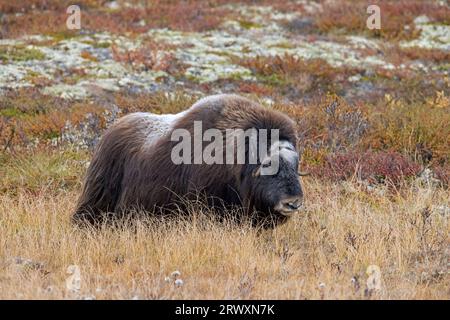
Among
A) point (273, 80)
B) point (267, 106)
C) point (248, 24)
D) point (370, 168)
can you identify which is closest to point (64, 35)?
point (248, 24)

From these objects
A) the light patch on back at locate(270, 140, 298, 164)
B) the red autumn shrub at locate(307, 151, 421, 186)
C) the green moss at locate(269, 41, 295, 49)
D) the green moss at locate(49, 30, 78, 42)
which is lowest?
the red autumn shrub at locate(307, 151, 421, 186)

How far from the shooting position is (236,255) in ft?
17.5

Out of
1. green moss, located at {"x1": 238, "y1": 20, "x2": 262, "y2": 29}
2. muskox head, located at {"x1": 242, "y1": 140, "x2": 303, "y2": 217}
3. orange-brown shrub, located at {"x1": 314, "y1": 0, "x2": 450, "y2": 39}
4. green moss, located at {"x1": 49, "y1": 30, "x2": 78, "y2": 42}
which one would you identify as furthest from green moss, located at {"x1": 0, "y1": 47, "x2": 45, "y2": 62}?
muskox head, located at {"x1": 242, "y1": 140, "x2": 303, "y2": 217}

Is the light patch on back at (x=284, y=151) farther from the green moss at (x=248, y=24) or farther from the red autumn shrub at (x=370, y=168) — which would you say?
the green moss at (x=248, y=24)

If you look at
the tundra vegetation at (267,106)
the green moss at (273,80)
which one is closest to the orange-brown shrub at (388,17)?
the tundra vegetation at (267,106)

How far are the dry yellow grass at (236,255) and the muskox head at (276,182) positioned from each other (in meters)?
0.28

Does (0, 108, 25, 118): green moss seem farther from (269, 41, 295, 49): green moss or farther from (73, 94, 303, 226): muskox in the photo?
(269, 41, 295, 49): green moss

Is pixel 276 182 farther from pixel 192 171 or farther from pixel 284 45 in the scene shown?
pixel 284 45

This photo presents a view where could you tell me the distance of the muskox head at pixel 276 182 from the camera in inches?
219

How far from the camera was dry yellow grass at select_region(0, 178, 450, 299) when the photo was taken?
4598 mm

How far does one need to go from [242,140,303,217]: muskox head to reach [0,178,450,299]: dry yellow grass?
28 cm

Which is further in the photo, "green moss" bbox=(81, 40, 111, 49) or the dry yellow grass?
"green moss" bbox=(81, 40, 111, 49)

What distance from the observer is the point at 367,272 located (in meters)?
5.00
